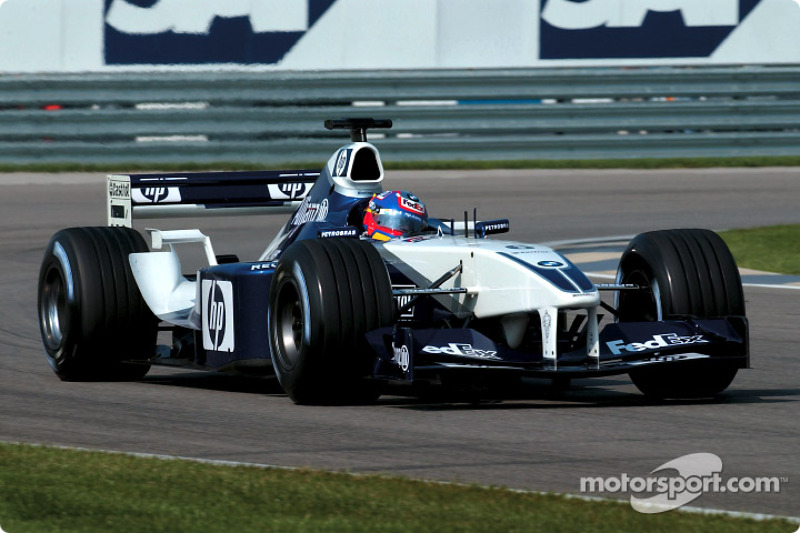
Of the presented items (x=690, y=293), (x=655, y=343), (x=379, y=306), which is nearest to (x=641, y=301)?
(x=690, y=293)

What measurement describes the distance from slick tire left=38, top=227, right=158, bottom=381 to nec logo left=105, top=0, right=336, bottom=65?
505 inches

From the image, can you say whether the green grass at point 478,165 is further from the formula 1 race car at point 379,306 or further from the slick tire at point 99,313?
the slick tire at point 99,313

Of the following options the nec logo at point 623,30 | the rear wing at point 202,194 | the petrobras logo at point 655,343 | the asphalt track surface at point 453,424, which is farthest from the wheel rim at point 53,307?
the nec logo at point 623,30

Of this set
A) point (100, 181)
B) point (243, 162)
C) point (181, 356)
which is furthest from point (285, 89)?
point (181, 356)

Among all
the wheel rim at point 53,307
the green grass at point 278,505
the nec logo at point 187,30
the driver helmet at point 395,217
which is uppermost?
the nec logo at point 187,30

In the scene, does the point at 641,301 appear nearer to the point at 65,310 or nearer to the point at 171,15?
the point at 65,310

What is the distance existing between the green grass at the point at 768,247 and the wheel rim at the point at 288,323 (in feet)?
24.3

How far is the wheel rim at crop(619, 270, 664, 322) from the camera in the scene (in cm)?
886

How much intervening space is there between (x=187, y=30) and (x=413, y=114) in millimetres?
3430

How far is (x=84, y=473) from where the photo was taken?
6.44 meters

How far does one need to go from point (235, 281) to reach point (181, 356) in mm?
1077

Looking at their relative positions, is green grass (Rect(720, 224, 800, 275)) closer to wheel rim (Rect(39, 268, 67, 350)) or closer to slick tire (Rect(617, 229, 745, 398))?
slick tire (Rect(617, 229, 745, 398))

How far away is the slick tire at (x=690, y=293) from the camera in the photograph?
28.5 ft

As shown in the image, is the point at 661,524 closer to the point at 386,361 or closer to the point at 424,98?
the point at 386,361
